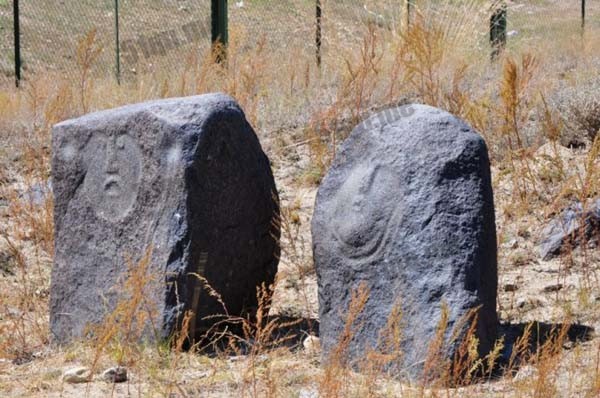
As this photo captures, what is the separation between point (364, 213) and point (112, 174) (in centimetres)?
121

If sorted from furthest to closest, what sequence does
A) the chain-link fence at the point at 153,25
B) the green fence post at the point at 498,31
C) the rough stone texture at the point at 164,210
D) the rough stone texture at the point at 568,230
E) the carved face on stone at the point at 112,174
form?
the chain-link fence at the point at 153,25 → the green fence post at the point at 498,31 → the rough stone texture at the point at 568,230 → the carved face on stone at the point at 112,174 → the rough stone texture at the point at 164,210

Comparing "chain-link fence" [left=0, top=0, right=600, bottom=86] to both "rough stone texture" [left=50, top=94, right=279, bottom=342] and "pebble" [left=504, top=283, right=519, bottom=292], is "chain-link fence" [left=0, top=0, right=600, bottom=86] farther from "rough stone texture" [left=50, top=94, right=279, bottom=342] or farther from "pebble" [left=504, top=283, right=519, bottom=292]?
"pebble" [left=504, top=283, right=519, bottom=292]

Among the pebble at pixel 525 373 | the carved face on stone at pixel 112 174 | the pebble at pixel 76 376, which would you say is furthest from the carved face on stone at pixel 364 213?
the pebble at pixel 76 376

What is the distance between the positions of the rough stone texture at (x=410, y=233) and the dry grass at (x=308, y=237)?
0.09 meters

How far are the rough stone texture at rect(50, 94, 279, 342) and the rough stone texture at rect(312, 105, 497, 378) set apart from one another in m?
0.47

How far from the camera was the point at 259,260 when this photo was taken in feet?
15.8

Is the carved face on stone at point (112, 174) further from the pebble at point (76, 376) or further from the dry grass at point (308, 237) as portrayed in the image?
the pebble at point (76, 376)

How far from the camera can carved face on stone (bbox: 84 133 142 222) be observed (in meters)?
4.65

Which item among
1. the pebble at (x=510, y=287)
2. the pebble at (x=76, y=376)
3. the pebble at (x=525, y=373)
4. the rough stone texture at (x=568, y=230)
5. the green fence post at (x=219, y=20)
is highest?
the green fence post at (x=219, y=20)

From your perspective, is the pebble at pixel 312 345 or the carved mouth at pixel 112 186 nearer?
the pebble at pixel 312 345

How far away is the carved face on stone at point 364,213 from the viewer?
4.16 m

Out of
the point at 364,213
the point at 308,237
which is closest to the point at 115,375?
the point at 364,213

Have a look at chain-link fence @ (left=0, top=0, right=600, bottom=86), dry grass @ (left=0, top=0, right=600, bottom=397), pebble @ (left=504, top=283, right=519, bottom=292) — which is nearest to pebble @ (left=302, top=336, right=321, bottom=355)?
dry grass @ (left=0, top=0, right=600, bottom=397)

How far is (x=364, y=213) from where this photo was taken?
420 cm
